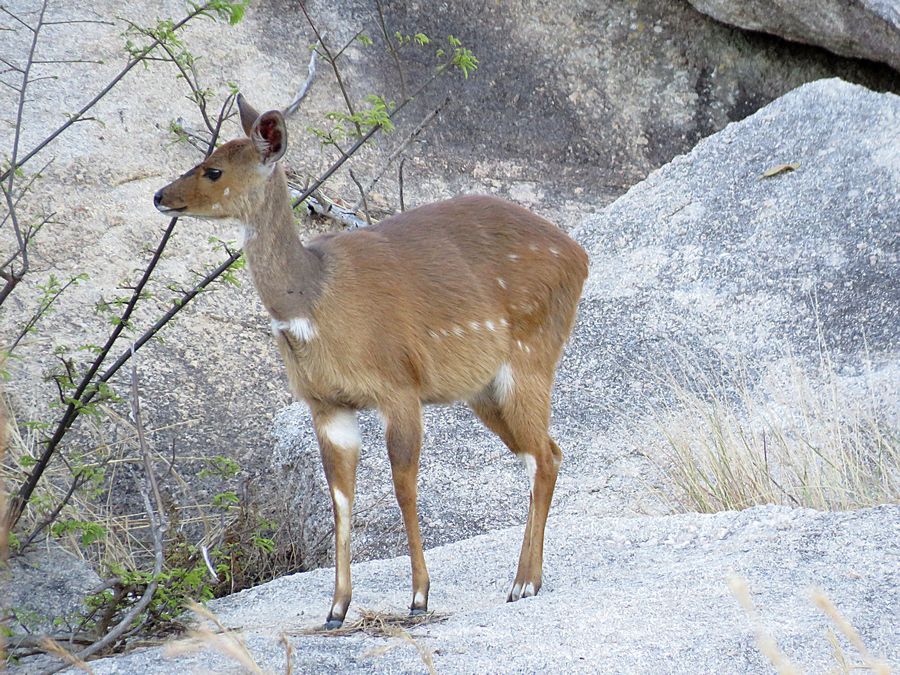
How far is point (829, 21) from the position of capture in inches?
432

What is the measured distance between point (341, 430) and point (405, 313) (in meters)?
0.50

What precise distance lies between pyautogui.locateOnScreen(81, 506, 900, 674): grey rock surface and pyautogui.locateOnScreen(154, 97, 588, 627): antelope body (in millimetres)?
351

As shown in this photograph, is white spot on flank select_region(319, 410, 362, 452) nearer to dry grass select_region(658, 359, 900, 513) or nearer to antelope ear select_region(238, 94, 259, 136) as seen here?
antelope ear select_region(238, 94, 259, 136)

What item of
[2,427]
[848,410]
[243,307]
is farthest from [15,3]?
[2,427]

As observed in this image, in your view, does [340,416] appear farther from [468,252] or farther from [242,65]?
[242,65]

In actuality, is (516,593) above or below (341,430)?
below

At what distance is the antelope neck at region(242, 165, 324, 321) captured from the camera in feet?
13.7

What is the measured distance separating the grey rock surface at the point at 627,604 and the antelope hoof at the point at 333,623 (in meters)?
0.11

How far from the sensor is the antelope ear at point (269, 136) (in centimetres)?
412

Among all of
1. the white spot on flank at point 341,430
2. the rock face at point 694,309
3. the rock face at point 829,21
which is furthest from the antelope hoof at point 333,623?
the rock face at point 829,21

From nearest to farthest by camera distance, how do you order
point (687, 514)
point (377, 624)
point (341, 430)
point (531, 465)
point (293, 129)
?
point (377, 624) → point (341, 430) → point (531, 465) → point (687, 514) → point (293, 129)

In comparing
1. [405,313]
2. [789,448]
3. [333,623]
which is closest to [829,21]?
[789,448]

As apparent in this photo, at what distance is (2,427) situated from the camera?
5.28 feet

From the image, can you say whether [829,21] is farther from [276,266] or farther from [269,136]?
[276,266]
